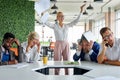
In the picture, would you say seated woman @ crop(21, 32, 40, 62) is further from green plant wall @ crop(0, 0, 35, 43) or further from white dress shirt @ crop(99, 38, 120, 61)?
green plant wall @ crop(0, 0, 35, 43)

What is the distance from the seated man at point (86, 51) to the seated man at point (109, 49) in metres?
0.27

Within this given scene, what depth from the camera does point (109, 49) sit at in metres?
3.35

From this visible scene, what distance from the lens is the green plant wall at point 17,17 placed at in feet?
28.0

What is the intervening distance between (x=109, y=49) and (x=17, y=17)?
256 inches

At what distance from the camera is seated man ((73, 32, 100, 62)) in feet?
12.1

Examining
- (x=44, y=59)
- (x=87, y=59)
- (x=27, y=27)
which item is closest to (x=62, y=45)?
(x=87, y=59)

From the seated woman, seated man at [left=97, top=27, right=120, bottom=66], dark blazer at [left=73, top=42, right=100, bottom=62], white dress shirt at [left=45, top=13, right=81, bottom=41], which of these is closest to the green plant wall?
white dress shirt at [left=45, top=13, right=81, bottom=41]

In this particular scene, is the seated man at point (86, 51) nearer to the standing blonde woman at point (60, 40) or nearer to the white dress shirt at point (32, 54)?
the white dress shirt at point (32, 54)

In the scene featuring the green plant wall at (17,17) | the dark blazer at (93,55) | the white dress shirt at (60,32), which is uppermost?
the green plant wall at (17,17)

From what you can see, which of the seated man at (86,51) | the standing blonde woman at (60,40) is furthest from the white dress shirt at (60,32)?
the seated man at (86,51)

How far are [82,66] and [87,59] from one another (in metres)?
0.77

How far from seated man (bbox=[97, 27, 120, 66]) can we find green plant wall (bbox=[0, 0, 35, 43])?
213 inches

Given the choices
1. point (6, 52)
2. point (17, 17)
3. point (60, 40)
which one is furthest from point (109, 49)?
point (17, 17)

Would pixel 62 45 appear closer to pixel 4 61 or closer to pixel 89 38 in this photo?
pixel 89 38
